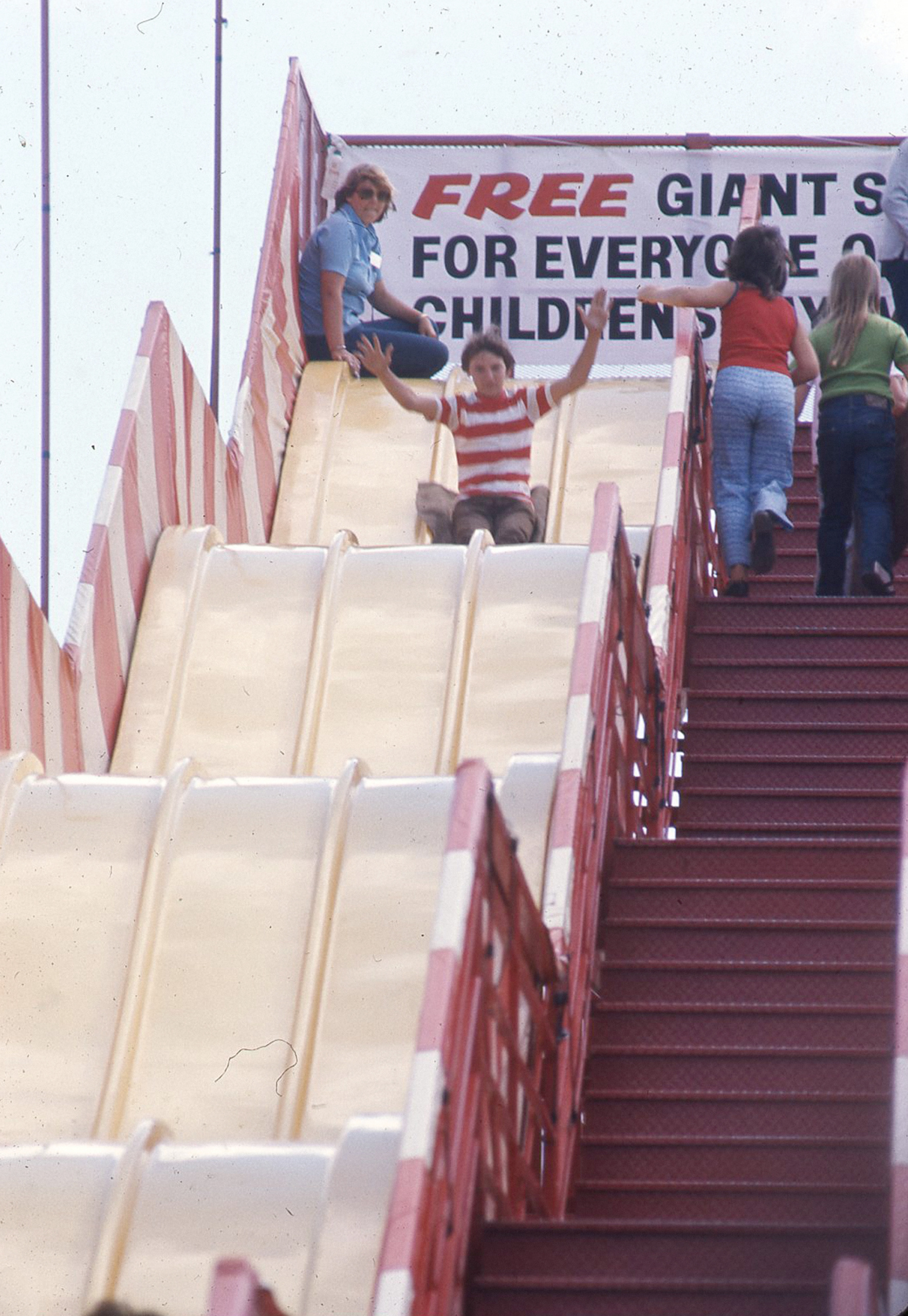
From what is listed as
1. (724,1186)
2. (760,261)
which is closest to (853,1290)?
(724,1186)

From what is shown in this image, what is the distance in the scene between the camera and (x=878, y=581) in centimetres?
826

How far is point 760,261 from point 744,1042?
397 cm

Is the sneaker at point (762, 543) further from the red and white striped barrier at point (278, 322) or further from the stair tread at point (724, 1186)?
the stair tread at point (724, 1186)

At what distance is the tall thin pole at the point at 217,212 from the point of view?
1068 centimetres

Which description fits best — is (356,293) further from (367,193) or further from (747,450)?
(747,450)

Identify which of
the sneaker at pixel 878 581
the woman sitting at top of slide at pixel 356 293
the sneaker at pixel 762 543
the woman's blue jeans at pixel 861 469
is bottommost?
the sneaker at pixel 878 581

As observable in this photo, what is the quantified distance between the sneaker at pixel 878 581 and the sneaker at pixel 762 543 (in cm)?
34

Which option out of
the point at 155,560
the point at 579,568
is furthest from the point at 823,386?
the point at 155,560

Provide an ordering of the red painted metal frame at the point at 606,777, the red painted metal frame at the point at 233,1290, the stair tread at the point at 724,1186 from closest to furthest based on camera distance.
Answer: the red painted metal frame at the point at 233,1290, the stair tread at the point at 724,1186, the red painted metal frame at the point at 606,777

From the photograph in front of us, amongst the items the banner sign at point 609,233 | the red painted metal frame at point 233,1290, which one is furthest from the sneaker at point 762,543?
the red painted metal frame at point 233,1290

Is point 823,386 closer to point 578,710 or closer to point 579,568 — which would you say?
point 579,568

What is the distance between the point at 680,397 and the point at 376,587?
5.39 feet

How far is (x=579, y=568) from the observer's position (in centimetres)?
766

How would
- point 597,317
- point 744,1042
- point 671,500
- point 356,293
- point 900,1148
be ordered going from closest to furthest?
point 900,1148, point 744,1042, point 671,500, point 597,317, point 356,293
